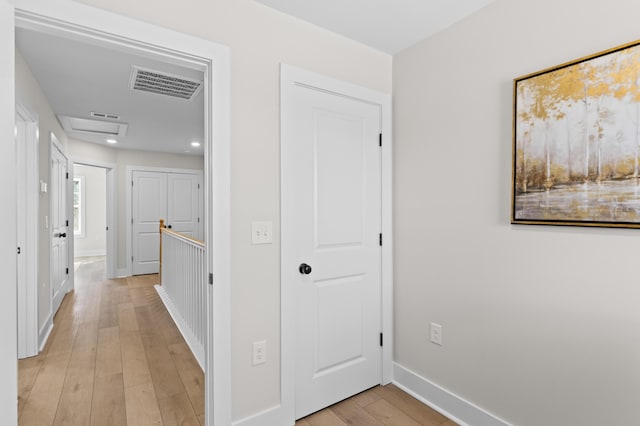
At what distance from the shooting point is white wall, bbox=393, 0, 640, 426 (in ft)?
4.48

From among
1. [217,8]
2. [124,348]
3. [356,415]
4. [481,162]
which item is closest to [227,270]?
[356,415]

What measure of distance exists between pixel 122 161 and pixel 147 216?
42.3 inches

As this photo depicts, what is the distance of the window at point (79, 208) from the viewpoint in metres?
8.02

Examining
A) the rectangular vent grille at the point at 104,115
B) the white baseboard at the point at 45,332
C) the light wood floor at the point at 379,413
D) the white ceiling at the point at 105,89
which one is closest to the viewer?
the light wood floor at the point at 379,413

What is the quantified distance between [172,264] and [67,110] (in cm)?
209

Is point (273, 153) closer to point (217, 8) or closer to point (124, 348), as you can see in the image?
point (217, 8)

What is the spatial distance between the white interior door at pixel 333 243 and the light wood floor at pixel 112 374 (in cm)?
82

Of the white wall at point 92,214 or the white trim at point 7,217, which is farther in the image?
the white wall at point 92,214

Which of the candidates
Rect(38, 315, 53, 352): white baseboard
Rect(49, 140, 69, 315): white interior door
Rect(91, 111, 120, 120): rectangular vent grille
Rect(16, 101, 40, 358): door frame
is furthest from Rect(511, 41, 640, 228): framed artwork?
Rect(49, 140, 69, 315): white interior door

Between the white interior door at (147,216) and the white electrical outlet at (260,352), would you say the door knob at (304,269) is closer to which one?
the white electrical outlet at (260,352)

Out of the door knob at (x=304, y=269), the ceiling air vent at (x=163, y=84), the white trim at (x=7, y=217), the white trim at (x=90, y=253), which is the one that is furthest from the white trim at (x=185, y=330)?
the white trim at (x=90, y=253)

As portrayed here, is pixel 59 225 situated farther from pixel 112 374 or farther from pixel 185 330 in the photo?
pixel 112 374

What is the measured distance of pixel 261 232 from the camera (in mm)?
1789

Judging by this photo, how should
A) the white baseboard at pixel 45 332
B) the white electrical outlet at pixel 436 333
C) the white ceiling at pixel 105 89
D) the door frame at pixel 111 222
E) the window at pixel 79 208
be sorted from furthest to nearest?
1. the window at pixel 79 208
2. the door frame at pixel 111 222
3. the white baseboard at pixel 45 332
4. the white ceiling at pixel 105 89
5. the white electrical outlet at pixel 436 333
